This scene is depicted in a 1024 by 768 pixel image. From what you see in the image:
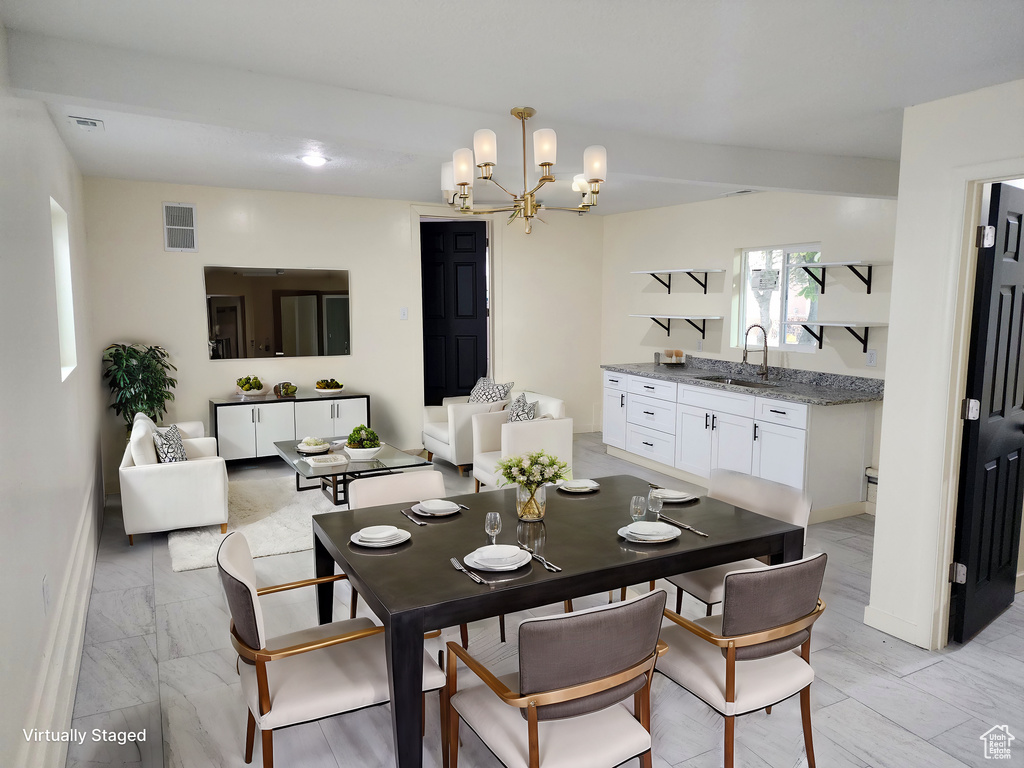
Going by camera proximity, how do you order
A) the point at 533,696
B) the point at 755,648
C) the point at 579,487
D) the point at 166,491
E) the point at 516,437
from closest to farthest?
the point at 533,696 < the point at 755,648 < the point at 579,487 < the point at 166,491 < the point at 516,437

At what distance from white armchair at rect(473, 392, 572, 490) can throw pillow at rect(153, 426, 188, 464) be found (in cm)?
208

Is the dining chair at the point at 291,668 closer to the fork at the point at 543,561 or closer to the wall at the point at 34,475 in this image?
the fork at the point at 543,561

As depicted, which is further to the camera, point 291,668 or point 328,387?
point 328,387

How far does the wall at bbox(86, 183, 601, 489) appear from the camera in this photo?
5805mm

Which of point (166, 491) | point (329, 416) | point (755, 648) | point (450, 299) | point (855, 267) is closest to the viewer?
point (755, 648)

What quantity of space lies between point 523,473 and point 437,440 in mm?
3686

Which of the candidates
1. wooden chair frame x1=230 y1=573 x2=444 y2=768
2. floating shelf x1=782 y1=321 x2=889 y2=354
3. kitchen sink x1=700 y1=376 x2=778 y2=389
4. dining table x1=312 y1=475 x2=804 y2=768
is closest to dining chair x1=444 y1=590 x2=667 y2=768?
dining table x1=312 y1=475 x2=804 y2=768

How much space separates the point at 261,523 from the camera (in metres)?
4.78

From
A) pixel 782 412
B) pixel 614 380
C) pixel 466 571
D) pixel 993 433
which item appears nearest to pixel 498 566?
pixel 466 571

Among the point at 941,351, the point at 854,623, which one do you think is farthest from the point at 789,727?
the point at 941,351

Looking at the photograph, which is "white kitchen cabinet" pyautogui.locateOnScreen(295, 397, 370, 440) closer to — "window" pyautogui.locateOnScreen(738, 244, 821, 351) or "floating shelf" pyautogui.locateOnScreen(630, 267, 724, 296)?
"floating shelf" pyautogui.locateOnScreen(630, 267, 724, 296)

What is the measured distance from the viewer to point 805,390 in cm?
518

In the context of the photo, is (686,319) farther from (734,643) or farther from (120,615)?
(120,615)

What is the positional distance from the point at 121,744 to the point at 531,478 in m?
1.73
